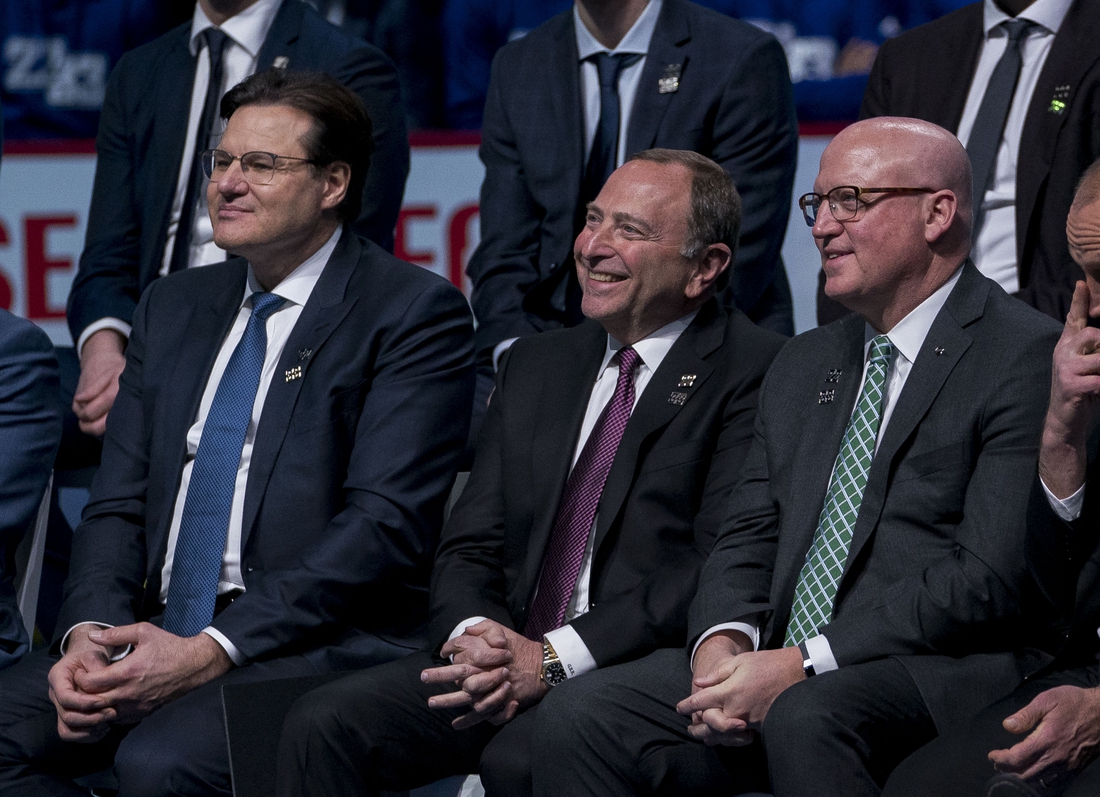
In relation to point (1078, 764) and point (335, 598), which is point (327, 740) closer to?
point (335, 598)

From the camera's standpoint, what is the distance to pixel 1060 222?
3.45 meters

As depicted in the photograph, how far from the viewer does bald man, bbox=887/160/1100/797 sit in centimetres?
228

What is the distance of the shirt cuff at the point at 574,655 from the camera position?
2824mm

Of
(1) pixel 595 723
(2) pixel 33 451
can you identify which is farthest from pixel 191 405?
(1) pixel 595 723

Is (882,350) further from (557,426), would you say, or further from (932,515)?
(557,426)

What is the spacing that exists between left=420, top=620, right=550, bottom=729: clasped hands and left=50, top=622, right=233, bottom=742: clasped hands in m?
0.44

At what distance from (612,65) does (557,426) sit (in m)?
1.25

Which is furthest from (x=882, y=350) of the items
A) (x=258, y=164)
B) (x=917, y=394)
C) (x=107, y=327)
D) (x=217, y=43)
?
(x=217, y=43)

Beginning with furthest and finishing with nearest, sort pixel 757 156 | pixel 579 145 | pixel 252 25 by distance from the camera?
pixel 252 25 → pixel 579 145 → pixel 757 156

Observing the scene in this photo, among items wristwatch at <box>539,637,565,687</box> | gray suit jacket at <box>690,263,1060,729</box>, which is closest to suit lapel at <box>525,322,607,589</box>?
wristwatch at <box>539,637,565,687</box>

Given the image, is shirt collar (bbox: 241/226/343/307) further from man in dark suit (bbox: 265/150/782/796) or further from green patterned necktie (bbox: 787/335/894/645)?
green patterned necktie (bbox: 787/335/894/645)

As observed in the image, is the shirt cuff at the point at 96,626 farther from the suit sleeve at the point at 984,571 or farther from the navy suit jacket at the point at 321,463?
the suit sleeve at the point at 984,571

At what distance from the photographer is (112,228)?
4.26 m

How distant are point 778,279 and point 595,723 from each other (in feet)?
5.62
